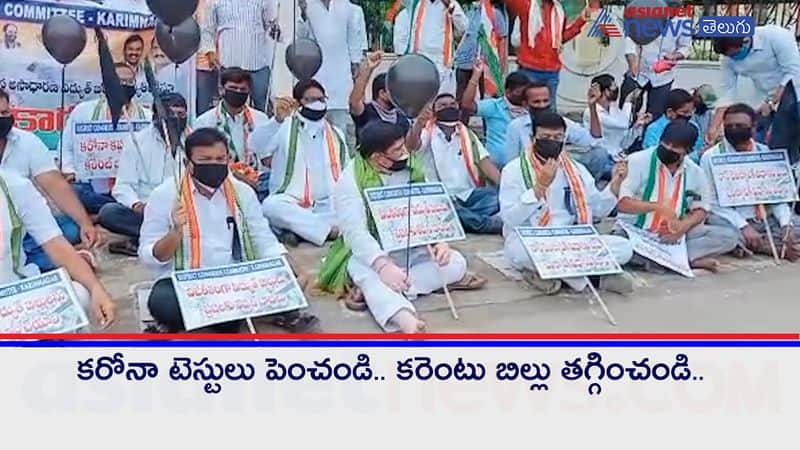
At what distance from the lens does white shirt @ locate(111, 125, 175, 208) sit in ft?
9.98

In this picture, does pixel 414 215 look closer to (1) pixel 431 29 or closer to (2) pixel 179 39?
(2) pixel 179 39

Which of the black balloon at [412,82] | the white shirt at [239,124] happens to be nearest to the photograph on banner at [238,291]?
the black balloon at [412,82]

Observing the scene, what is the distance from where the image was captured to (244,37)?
12.0ft

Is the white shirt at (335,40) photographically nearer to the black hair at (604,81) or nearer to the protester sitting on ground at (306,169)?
the protester sitting on ground at (306,169)

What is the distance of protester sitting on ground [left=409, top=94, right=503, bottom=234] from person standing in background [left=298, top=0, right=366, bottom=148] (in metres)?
0.34

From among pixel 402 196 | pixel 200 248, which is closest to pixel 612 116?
pixel 402 196

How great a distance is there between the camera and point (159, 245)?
2.38 metres

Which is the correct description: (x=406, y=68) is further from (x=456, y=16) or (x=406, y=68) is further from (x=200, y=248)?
(x=456, y=16)

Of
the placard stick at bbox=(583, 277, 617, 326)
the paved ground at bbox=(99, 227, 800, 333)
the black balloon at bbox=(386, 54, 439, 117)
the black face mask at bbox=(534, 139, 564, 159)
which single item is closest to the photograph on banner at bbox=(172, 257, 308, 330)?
the paved ground at bbox=(99, 227, 800, 333)

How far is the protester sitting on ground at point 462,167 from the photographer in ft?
11.4

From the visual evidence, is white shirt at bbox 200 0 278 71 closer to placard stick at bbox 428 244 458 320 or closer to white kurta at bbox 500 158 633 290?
white kurta at bbox 500 158 633 290

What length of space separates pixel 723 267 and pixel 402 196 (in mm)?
1297

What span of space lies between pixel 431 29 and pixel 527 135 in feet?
2.30

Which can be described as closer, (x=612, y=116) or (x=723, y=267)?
(x=723, y=267)
